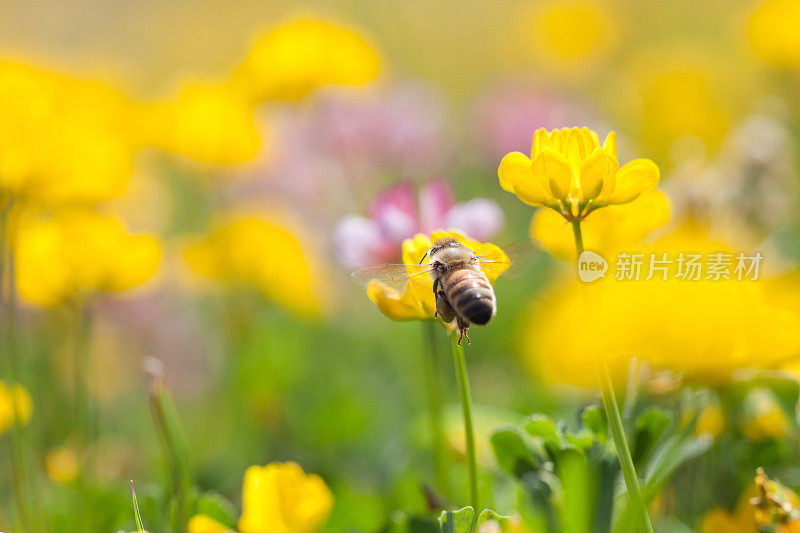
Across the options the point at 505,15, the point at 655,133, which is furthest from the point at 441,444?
the point at 505,15

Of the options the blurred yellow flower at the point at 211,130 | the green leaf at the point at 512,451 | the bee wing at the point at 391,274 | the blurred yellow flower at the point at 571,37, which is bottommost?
the green leaf at the point at 512,451

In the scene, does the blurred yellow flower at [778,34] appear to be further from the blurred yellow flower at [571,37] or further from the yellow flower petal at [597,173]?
the yellow flower petal at [597,173]

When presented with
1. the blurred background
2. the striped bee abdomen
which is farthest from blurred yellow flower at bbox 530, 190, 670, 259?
the striped bee abdomen

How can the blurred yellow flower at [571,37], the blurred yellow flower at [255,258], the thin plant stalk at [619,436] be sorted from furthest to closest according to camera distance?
the blurred yellow flower at [571,37]
the blurred yellow flower at [255,258]
the thin plant stalk at [619,436]

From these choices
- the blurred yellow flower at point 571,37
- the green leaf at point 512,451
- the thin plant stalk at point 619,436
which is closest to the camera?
the thin plant stalk at point 619,436

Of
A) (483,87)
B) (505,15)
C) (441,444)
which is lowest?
(441,444)

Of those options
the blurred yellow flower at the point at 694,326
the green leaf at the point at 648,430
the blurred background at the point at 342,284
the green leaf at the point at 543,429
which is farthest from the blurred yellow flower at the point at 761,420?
the green leaf at the point at 543,429

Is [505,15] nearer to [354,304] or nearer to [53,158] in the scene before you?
[354,304]
